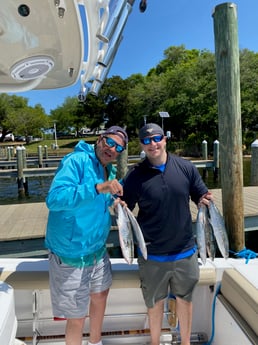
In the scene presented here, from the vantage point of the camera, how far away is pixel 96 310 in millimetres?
2197

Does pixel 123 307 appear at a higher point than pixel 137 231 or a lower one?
lower

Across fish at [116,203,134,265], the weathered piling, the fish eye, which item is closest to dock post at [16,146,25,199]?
the weathered piling

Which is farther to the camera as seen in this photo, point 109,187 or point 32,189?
point 32,189

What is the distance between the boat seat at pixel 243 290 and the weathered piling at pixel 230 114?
1116 millimetres

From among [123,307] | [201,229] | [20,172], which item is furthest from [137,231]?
[20,172]

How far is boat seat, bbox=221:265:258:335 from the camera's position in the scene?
192 cm

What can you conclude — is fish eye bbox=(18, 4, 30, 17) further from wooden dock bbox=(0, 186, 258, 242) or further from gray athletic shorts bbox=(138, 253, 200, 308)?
wooden dock bbox=(0, 186, 258, 242)

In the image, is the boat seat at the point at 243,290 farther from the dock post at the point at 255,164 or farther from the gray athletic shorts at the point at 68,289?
the dock post at the point at 255,164

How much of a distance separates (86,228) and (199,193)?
0.81 m

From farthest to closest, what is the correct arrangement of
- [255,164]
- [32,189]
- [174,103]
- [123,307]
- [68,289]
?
[174,103]
[32,189]
[255,164]
[123,307]
[68,289]

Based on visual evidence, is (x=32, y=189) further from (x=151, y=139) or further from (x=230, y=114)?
(x=151, y=139)

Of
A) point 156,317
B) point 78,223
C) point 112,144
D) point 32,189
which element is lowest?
point 32,189

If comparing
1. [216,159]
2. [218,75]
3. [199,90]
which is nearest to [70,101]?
[199,90]

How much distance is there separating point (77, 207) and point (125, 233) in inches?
12.8
